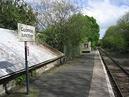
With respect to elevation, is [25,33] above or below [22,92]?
above

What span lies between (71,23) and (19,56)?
2708 centimetres

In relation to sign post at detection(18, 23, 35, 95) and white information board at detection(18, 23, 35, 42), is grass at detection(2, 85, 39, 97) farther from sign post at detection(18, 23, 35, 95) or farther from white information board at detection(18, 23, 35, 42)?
white information board at detection(18, 23, 35, 42)

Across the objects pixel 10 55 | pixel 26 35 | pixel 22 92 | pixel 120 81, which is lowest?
pixel 120 81

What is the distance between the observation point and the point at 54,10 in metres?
43.7

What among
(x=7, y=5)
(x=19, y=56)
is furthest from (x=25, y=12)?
(x=19, y=56)

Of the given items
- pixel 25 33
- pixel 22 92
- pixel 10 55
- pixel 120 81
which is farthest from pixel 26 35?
pixel 120 81

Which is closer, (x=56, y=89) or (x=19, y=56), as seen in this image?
(x=56, y=89)

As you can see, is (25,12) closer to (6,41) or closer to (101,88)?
(6,41)

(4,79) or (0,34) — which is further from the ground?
(0,34)

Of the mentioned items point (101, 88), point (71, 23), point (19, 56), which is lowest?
point (101, 88)

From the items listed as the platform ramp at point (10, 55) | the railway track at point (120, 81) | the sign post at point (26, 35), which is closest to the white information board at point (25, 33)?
the sign post at point (26, 35)

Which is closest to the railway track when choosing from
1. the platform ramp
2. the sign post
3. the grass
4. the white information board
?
the grass

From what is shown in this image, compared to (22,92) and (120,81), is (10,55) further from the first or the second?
(120,81)

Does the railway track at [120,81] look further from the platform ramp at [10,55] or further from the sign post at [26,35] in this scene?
the sign post at [26,35]
